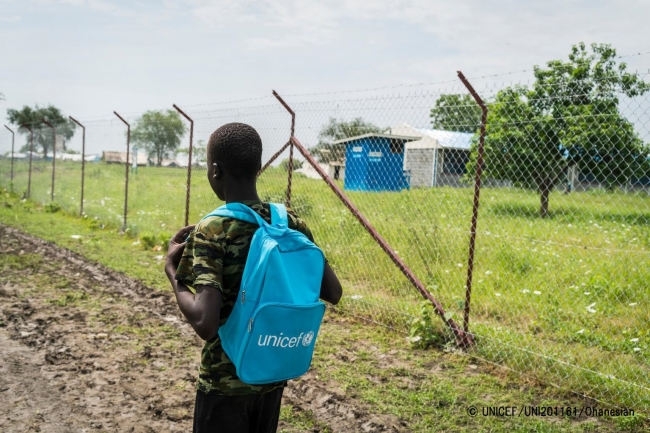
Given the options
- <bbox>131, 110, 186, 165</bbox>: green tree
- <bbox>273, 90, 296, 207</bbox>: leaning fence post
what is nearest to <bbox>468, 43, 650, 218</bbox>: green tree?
<bbox>273, 90, 296, 207</bbox>: leaning fence post

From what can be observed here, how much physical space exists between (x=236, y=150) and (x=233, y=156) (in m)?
0.02

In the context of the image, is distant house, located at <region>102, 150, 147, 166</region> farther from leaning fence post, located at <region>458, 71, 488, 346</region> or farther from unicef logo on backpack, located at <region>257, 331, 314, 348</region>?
unicef logo on backpack, located at <region>257, 331, 314, 348</region>

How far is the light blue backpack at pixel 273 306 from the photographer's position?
1777mm

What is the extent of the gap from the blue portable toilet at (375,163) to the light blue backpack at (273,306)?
3.95m

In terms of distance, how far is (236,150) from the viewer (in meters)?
1.94

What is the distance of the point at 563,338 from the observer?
5.31 metres

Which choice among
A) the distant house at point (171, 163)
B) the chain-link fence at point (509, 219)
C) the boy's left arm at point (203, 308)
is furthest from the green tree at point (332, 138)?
the boy's left arm at point (203, 308)

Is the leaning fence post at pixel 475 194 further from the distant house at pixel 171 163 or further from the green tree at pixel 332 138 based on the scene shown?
the distant house at pixel 171 163

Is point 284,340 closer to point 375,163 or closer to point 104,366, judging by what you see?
point 104,366

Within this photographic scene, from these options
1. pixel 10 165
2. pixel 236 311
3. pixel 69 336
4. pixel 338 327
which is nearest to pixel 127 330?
pixel 69 336

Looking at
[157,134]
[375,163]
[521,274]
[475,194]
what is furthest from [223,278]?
[157,134]

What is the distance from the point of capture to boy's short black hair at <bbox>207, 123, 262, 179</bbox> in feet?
6.39

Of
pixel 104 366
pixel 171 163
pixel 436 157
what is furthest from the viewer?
pixel 171 163

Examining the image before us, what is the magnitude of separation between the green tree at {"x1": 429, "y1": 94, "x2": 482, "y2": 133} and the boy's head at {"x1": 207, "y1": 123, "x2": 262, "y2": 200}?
3.27 meters
